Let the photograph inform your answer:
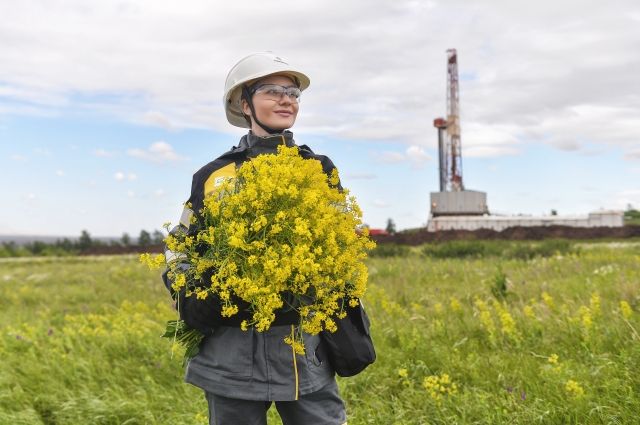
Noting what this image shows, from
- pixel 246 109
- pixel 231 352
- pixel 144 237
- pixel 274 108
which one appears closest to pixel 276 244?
pixel 231 352

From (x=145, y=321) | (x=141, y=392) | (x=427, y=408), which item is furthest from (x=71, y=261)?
(x=427, y=408)

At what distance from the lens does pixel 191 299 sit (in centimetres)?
259

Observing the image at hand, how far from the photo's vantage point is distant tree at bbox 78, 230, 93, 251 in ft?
112

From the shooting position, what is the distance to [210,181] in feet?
8.93

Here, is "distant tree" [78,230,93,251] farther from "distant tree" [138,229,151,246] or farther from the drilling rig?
the drilling rig

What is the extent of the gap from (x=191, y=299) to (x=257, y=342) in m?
0.35

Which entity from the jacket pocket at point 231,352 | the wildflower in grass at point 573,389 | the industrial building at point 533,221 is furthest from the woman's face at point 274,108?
the industrial building at point 533,221

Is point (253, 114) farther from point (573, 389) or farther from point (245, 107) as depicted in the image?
point (573, 389)

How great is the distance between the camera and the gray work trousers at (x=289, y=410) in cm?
274

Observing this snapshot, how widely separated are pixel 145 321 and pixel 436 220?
32.2m

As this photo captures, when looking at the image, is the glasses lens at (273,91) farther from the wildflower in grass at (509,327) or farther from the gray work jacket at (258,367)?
the wildflower in grass at (509,327)

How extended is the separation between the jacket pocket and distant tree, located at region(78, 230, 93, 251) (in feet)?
110

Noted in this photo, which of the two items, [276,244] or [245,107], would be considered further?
[245,107]

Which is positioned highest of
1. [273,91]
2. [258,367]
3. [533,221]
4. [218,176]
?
[533,221]
